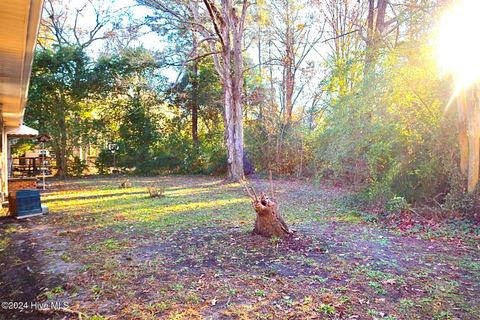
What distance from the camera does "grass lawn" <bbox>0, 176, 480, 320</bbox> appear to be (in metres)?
2.54

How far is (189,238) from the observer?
15.1ft

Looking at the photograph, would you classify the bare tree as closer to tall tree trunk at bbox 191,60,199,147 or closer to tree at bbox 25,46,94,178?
tree at bbox 25,46,94,178

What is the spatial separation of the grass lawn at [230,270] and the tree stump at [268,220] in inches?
5.2

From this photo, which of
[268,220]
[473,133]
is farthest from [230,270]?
[473,133]

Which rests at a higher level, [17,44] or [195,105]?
[195,105]

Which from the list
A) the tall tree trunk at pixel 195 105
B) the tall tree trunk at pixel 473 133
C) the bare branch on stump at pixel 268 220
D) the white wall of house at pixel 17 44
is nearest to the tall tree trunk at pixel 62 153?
the tall tree trunk at pixel 195 105

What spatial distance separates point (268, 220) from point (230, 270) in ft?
3.71

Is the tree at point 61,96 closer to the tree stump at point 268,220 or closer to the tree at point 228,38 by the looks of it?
the tree at point 228,38

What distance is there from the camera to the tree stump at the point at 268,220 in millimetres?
4293

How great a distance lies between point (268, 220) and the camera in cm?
431

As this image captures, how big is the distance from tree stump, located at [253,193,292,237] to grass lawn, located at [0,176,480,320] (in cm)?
13

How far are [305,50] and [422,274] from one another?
14503 millimetres

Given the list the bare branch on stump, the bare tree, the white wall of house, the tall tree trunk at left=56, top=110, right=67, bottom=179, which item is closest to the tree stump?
the bare branch on stump

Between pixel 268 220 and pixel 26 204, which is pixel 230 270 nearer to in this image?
pixel 268 220
